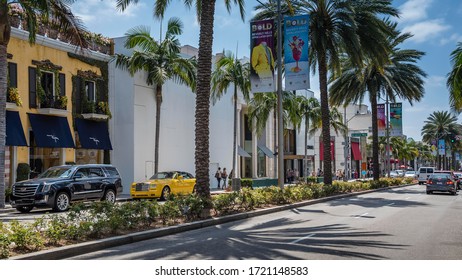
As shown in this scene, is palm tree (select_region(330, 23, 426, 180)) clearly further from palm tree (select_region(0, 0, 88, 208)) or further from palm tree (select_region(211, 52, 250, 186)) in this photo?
palm tree (select_region(0, 0, 88, 208))

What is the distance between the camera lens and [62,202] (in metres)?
18.9

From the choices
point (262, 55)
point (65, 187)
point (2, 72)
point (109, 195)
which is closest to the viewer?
point (65, 187)

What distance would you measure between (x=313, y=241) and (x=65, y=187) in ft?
39.4

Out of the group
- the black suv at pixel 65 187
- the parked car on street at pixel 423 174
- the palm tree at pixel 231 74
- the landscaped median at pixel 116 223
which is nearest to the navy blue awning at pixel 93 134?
the black suv at pixel 65 187

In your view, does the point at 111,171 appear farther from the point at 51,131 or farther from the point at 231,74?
the point at 231,74

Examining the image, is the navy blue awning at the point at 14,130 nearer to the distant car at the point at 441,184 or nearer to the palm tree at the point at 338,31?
the palm tree at the point at 338,31

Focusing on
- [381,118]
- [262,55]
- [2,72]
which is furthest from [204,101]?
[381,118]

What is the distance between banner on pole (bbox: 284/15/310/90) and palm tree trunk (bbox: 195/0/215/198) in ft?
17.5

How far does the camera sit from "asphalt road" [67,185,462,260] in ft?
29.4

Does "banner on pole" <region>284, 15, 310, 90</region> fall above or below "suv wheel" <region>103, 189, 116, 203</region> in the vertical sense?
above

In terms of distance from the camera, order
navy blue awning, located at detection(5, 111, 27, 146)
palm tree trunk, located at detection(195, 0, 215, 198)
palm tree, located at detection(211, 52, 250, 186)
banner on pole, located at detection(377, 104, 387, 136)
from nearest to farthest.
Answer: palm tree trunk, located at detection(195, 0, 215, 198), navy blue awning, located at detection(5, 111, 27, 146), palm tree, located at detection(211, 52, 250, 186), banner on pole, located at detection(377, 104, 387, 136)

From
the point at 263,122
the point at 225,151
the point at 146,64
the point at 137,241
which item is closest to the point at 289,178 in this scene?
the point at 225,151

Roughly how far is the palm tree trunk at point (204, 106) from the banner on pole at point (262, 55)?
398cm

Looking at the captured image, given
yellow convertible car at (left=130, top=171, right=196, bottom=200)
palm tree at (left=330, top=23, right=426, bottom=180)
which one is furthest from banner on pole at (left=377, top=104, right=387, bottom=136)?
yellow convertible car at (left=130, top=171, right=196, bottom=200)
